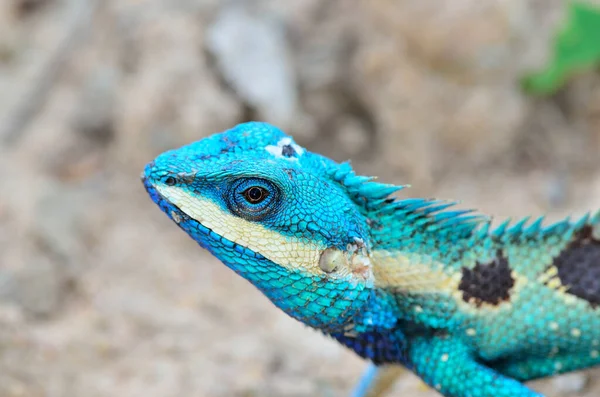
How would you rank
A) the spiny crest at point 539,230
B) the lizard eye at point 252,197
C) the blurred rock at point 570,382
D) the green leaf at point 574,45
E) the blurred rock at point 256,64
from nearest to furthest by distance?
the lizard eye at point 252,197, the spiny crest at point 539,230, the blurred rock at point 570,382, the green leaf at point 574,45, the blurred rock at point 256,64

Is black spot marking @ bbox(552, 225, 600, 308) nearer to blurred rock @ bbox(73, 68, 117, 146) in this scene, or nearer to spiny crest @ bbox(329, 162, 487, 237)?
spiny crest @ bbox(329, 162, 487, 237)

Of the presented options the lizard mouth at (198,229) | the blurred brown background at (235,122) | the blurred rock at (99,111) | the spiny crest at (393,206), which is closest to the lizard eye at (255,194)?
the lizard mouth at (198,229)

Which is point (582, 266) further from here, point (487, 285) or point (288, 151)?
point (288, 151)

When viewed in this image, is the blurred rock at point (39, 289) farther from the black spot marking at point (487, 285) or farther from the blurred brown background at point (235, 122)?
the black spot marking at point (487, 285)

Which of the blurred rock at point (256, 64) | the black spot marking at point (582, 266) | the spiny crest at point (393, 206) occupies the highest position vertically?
the blurred rock at point (256, 64)

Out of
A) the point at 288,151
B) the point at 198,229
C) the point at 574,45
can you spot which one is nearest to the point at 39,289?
the point at 198,229

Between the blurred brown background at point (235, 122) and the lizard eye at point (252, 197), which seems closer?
the lizard eye at point (252, 197)
